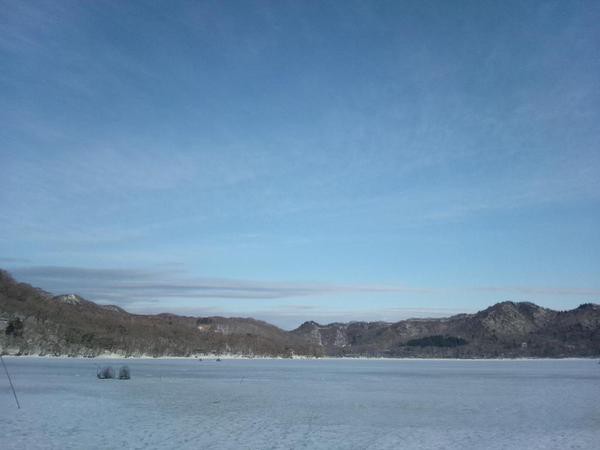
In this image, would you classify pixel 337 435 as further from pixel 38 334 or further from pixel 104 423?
pixel 38 334

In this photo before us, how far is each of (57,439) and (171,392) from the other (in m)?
28.3

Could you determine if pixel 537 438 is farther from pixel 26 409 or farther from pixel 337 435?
pixel 26 409

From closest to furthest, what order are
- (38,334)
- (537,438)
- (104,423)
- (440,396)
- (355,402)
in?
(537,438), (104,423), (355,402), (440,396), (38,334)

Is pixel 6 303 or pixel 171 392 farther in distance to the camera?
pixel 6 303

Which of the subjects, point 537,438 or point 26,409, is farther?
point 26,409

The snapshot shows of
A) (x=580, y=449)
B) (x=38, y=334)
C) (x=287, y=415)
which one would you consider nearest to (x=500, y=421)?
(x=580, y=449)

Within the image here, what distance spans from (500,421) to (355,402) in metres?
14.0

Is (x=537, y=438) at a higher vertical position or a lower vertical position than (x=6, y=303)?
lower

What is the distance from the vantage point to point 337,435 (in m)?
28.3

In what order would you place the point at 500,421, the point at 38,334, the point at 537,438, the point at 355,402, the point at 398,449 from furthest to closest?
the point at 38,334, the point at 355,402, the point at 500,421, the point at 537,438, the point at 398,449

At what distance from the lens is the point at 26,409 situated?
35875 millimetres

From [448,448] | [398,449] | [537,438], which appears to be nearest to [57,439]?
[398,449]

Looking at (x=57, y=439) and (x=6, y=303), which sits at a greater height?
(x=6, y=303)

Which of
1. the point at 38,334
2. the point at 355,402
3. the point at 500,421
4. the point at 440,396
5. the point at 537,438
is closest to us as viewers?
the point at 537,438
